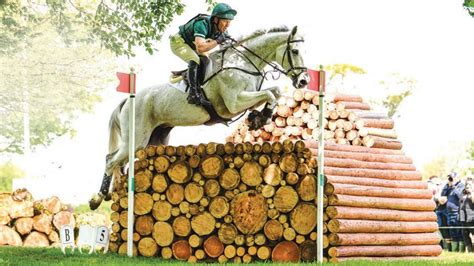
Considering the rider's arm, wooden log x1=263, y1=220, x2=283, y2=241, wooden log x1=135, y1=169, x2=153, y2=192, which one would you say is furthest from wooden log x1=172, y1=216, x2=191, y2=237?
the rider's arm

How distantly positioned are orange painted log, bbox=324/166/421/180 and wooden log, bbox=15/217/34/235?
6903 millimetres

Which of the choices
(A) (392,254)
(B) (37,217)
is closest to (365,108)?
(A) (392,254)

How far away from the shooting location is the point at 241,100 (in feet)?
40.1

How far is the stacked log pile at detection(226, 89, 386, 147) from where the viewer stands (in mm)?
14500

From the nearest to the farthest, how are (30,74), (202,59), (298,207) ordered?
(298,207) → (202,59) → (30,74)

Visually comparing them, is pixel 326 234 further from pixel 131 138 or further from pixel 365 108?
pixel 365 108

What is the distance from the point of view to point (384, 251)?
1275cm

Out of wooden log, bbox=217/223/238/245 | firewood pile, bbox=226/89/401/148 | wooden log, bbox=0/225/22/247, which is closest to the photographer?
wooden log, bbox=217/223/238/245

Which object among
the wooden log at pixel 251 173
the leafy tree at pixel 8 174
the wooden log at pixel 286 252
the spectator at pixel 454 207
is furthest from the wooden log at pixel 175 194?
the leafy tree at pixel 8 174

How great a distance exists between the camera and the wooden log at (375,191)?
11.7 meters

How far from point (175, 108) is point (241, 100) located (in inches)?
46.1

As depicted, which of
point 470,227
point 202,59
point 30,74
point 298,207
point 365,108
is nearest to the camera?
point 298,207

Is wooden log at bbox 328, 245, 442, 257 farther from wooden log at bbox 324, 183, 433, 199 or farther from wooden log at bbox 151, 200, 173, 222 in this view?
wooden log at bbox 151, 200, 173, 222

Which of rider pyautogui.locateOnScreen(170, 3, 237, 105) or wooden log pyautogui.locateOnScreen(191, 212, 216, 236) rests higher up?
rider pyautogui.locateOnScreen(170, 3, 237, 105)
